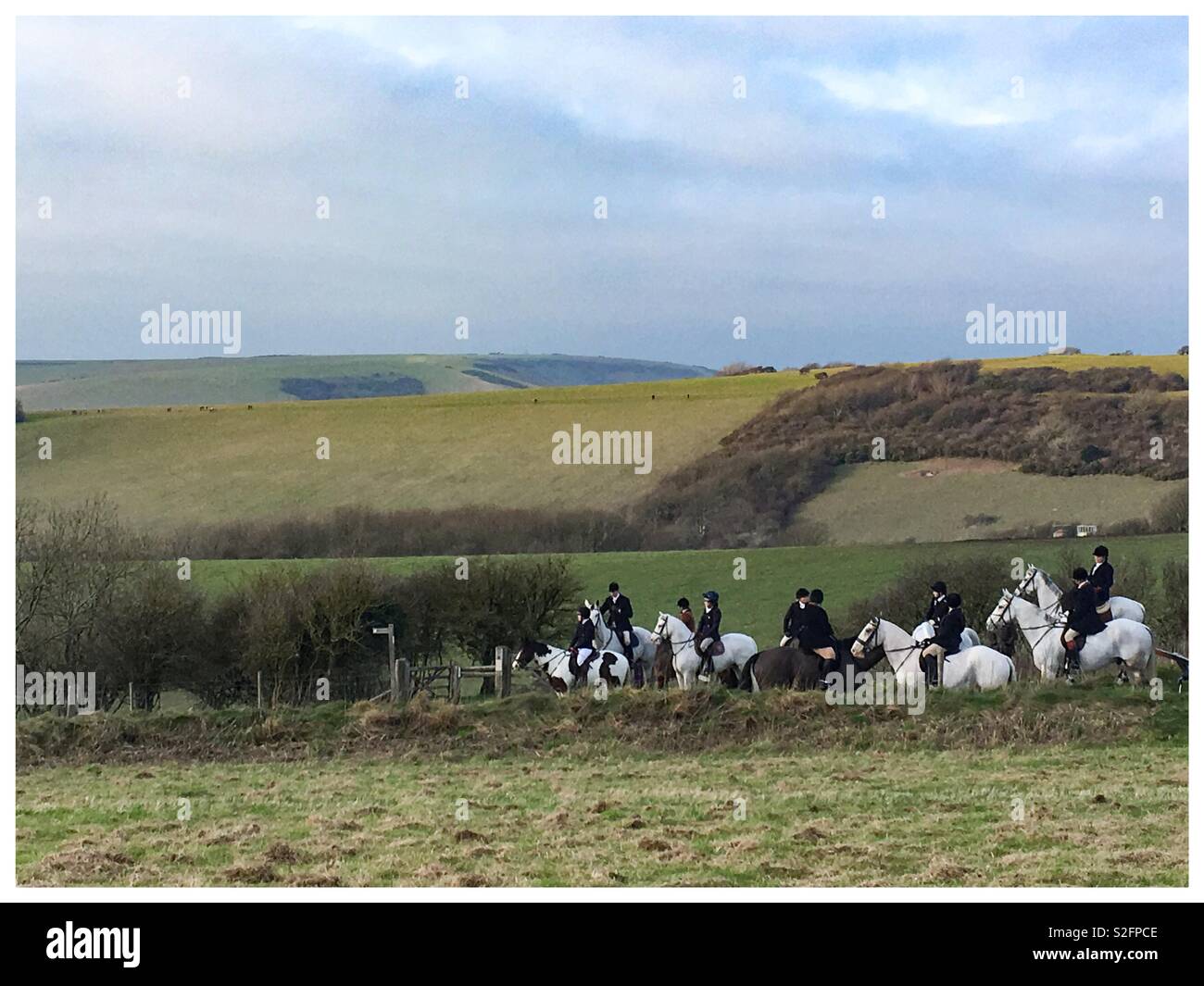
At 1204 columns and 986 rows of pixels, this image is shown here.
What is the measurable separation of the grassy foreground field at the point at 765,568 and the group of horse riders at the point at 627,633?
12.5 metres

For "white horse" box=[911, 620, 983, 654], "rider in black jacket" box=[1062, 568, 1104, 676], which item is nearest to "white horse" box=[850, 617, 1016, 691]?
"white horse" box=[911, 620, 983, 654]

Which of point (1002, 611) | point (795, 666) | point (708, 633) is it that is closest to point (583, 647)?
point (708, 633)

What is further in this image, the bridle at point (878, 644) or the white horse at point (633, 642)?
the white horse at point (633, 642)

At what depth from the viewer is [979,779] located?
19578 mm

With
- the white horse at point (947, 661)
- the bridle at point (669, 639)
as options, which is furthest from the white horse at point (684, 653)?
the white horse at point (947, 661)

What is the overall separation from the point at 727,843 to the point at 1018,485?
44.3m

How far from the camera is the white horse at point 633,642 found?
27.5 m

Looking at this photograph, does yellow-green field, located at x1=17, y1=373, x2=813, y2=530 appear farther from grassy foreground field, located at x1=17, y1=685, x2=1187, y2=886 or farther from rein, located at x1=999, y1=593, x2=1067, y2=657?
grassy foreground field, located at x1=17, y1=685, x2=1187, y2=886

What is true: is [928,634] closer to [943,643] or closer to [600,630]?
[943,643]

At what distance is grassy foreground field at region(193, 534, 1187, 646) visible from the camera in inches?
1699

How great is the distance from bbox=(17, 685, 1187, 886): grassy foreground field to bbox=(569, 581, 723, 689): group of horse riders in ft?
9.92

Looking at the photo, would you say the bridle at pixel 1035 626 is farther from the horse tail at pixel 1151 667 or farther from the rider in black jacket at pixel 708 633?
the rider in black jacket at pixel 708 633

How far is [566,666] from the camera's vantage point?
27.6 meters
